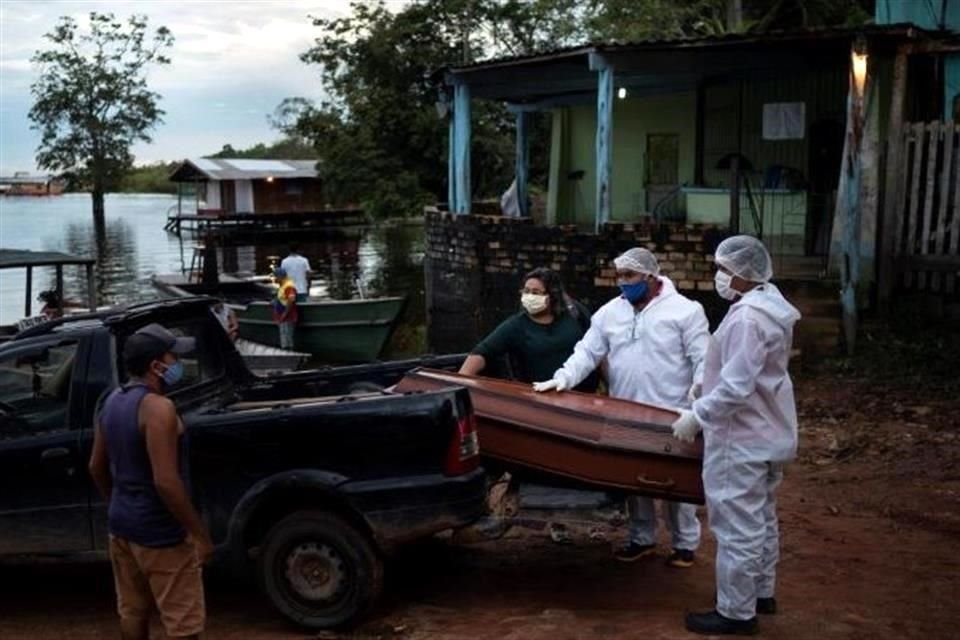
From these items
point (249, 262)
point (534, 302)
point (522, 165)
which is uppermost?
point (522, 165)

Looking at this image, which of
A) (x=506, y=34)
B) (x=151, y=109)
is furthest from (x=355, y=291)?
(x=151, y=109)

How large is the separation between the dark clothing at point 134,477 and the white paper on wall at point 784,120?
45.1ft

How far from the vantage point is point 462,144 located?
17.4 metres

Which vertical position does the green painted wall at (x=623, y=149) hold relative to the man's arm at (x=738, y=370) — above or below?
above

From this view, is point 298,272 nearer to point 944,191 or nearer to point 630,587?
point 944,191

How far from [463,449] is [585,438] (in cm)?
62

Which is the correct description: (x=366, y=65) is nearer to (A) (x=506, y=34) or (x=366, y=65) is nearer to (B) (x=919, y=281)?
(A) (x=506, y=34)

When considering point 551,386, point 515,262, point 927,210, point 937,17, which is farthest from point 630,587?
point 937,17

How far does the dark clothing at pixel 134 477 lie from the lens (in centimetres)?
412

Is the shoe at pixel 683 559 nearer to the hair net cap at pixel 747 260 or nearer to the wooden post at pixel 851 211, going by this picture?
the hair net cap at pixel 747 260

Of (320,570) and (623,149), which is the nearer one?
(320,570)

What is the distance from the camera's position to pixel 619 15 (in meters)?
28.6

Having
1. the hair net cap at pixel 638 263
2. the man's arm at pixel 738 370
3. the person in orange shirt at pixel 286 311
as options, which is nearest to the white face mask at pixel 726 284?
the man's arm at pixel 738 370

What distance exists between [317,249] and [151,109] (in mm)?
26605
